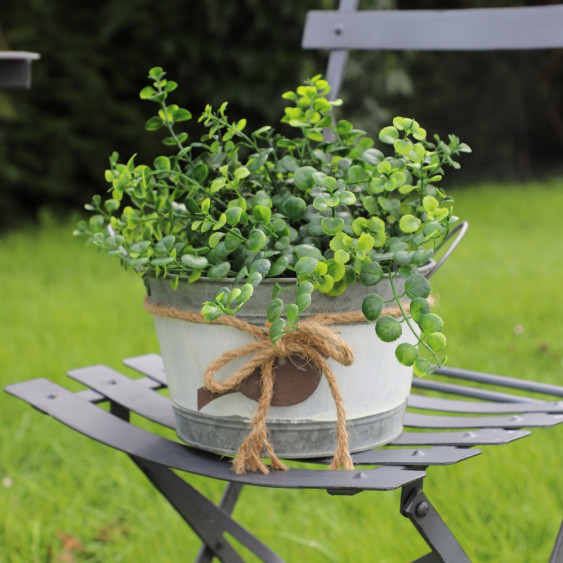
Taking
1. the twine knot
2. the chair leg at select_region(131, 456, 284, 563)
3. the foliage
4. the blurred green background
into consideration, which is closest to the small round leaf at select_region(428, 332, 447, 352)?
the twine knot

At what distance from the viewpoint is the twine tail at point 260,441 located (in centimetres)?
92

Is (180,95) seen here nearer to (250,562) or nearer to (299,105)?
(250,562)

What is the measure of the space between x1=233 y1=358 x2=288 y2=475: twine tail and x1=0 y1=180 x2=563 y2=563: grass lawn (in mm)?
257

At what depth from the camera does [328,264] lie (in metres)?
0.91

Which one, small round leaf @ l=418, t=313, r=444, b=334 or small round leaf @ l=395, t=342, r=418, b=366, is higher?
small round leaf @ l=418, t=313, r=444, b=334

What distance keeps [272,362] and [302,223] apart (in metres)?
0.23

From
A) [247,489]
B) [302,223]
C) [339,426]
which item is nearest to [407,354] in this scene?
[339,426]

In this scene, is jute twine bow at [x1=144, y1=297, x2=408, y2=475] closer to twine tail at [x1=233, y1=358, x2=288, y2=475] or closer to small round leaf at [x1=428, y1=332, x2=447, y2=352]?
twine tail at [x1=233, y1=358, x2=288, y2=475]

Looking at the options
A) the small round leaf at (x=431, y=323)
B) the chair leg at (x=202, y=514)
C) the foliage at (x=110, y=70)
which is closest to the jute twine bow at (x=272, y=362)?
the small round leaf at (x=431, y=323)

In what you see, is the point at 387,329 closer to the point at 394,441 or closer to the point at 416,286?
the point at 416,286

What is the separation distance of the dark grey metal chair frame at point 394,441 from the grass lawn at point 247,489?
0.70 ft

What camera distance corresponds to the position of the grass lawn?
6.07 feet

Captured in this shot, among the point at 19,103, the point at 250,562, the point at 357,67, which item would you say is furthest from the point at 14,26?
the point at 250,562

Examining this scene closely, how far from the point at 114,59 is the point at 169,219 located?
17.4 ft
